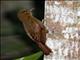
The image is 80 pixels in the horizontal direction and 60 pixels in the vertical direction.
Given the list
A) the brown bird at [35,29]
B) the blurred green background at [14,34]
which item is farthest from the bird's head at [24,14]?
the blurred green background at [14,34]

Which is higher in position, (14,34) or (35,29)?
(35,29)

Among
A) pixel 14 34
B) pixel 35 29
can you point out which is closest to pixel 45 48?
pixel 35 29

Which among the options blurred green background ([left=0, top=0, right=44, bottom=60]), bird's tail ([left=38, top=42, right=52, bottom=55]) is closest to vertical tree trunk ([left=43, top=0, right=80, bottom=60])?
bird's tail ([left=38, top=42, right=52, bottom=55])

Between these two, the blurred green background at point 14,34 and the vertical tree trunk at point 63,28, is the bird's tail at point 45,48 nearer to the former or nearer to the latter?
the vertical tree trunk at point 63,28

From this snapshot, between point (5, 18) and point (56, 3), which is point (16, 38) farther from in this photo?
point (56, 3)

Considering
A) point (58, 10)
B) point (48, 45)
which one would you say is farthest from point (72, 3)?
point (48, 45)

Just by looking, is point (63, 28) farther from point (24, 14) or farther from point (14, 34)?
point (14, 34)

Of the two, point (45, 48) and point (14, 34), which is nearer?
point (45, 48)
